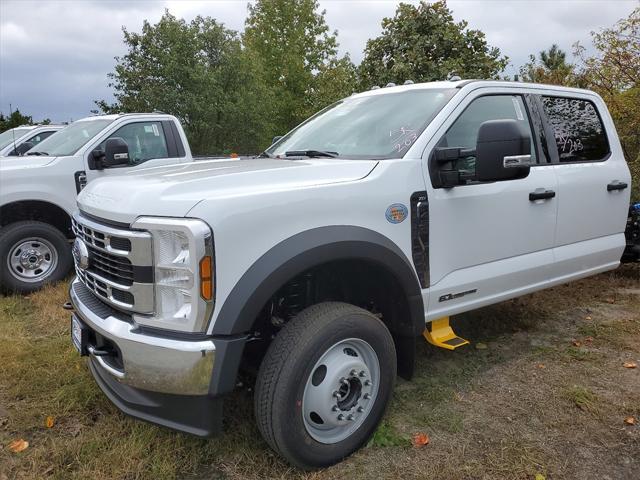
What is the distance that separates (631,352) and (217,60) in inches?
668

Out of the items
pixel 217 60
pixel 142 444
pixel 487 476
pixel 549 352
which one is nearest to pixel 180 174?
pixel 142 444

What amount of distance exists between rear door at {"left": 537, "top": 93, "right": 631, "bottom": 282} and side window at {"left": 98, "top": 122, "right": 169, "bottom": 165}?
4556 mm

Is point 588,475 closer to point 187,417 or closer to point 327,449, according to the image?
point 327,449

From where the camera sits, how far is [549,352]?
404cm

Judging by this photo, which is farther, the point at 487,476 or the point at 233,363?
the point at 487,476

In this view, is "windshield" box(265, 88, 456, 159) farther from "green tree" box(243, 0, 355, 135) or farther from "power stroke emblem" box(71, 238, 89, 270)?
"green tree" box(243, 0, 355, 135)

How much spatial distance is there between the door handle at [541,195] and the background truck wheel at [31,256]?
188 inches

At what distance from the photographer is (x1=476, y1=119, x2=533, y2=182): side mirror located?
267cm

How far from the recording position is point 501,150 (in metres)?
2.70

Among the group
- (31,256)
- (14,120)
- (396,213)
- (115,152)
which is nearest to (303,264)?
(396,213)

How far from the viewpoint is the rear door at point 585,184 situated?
152 inches

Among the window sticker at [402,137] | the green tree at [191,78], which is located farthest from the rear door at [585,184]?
the green tree at [191,78]

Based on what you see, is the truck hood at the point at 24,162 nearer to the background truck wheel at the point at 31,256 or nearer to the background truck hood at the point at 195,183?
the background truck wheel at the point at 31,256

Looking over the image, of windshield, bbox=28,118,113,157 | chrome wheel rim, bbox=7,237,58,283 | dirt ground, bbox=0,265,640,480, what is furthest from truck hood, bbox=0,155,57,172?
dirt ground, bbox=0,265,640,480
